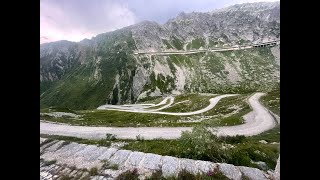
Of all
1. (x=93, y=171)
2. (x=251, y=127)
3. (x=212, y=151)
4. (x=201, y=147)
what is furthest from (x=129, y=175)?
(x=251, y=127)

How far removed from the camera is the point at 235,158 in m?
→ 24.4

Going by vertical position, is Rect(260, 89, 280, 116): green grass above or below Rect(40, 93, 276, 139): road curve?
above

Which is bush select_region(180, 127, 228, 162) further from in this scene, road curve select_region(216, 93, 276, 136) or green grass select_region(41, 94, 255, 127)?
road curve select_region(216, 93, 276, 136)

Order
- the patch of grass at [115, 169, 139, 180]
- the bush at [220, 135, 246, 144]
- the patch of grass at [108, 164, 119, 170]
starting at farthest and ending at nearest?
1. the bush at [220, 135, 246, 144]
2. the patch of grass at [108, 164, 119, 170]
3. the patch of grass at [115, 169, 139, 180]

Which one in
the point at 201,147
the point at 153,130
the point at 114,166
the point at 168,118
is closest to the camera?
the point at 114,166

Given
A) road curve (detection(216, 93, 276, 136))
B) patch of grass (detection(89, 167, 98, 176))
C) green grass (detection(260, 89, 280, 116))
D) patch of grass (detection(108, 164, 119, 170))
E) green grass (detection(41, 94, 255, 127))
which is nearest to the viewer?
patch of grass (detection(89, 167, 98, 176))

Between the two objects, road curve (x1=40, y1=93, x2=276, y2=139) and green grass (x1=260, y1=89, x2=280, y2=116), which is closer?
road curve (x1=40, y1=93, x2=276, y2=139)

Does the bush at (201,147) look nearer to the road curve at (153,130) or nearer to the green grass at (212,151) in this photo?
the green grass at (212,151)

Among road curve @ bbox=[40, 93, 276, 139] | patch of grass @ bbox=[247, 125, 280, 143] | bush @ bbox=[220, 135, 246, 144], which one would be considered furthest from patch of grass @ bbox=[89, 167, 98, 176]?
patch of grass @ bbox=[247, 125, 280, 143]

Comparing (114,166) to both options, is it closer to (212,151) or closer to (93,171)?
(93,171)
